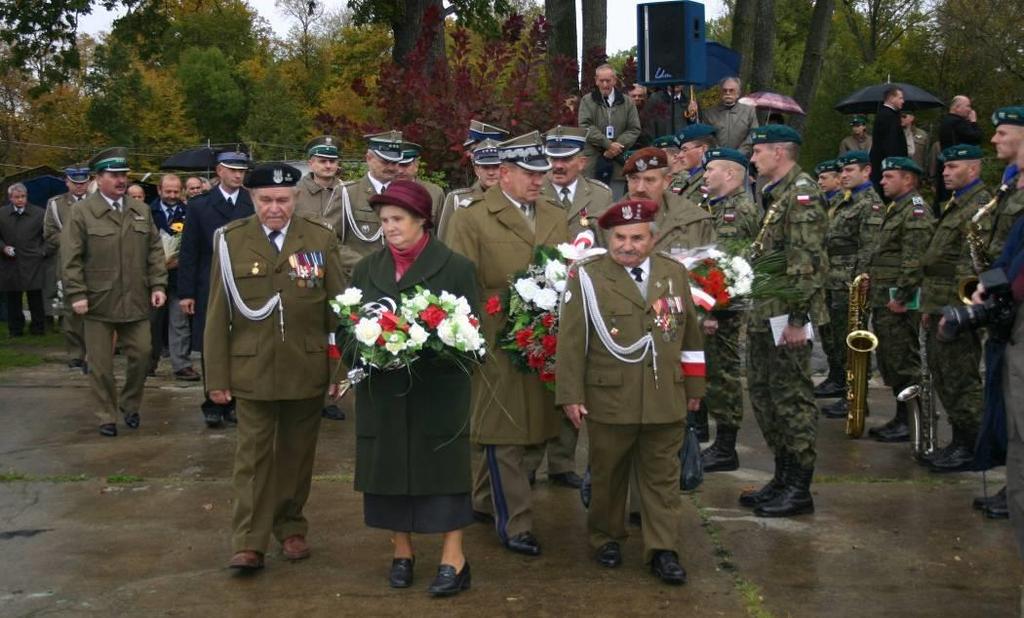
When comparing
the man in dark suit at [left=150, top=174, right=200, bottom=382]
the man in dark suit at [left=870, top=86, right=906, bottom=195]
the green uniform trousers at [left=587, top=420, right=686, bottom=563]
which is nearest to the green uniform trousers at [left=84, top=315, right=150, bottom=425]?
the man in dark suit at [left=150, top=174, right=200, bottom=382]

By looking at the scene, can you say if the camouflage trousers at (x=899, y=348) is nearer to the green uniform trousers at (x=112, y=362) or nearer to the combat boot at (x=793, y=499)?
the combat boot at (x=793, y=499)

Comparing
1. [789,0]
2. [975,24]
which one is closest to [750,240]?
[975,24]

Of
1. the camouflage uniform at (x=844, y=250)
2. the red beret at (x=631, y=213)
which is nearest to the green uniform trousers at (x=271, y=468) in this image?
the red beret at (x=631, y=213)

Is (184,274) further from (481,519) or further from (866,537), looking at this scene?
(866,537)

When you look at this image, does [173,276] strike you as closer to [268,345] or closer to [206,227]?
[206,227]

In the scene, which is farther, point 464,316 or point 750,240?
point 750,240

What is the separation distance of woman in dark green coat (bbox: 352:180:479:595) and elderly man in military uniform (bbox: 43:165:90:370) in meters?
5.20

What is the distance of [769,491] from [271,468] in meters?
3.04

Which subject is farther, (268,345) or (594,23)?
(594,23)

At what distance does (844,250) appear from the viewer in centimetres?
1098

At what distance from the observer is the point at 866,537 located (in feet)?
22.4

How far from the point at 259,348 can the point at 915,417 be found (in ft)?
16.1

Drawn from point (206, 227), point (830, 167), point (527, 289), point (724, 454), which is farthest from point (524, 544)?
point (830, 167)

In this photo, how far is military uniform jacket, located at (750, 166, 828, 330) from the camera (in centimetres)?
700
